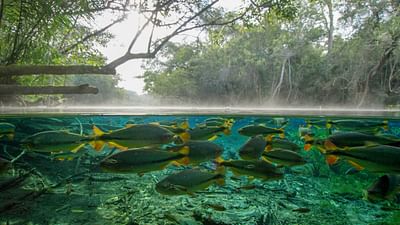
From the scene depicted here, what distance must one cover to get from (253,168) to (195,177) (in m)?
0.52

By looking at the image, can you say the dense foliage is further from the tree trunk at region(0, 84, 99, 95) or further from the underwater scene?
the underwater scene

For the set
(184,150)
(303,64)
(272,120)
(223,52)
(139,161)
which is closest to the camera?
(139,161)

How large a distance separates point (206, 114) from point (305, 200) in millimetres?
4533

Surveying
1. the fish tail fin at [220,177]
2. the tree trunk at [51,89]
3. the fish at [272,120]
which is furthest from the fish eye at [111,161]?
the fish at [272,120]

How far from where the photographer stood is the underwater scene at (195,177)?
1.94 meters

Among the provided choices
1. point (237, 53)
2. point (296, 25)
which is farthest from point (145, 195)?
point (296, 25)

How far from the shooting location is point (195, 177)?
2.09m

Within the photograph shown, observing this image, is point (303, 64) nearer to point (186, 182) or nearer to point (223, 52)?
point (223, 52)

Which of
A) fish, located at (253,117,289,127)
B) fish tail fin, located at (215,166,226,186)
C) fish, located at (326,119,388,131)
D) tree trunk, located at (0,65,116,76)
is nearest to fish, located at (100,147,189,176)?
fish tail fin, located at (215,166,226,186)

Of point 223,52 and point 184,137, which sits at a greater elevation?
point 223,52

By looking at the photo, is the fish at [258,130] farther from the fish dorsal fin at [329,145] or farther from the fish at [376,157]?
the fish at [376,157]

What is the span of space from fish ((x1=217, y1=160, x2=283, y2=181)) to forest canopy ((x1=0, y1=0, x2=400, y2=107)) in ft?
10.3

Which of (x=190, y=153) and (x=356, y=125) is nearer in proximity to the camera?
(x=190, y=153)

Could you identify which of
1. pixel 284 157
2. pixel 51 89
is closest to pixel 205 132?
pixel 284 157
